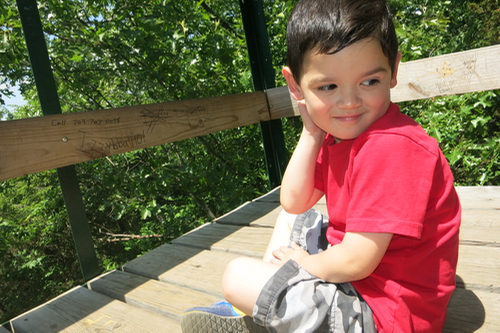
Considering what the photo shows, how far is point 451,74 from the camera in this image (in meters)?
1.97

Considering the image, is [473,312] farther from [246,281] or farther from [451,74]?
[451,74]

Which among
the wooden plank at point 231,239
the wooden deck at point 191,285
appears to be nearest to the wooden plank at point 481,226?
the wooden deck at point 191,285

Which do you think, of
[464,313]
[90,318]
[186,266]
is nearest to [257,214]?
[186,266]

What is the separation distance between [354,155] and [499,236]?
1.01m

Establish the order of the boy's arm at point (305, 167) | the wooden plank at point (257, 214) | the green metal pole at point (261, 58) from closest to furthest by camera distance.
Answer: the boy's arm at point (305, 167), the wooden plank at point (257, 214), the green metal pole at point (261, 58)

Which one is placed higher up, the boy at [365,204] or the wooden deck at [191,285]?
the boy at [365,204]

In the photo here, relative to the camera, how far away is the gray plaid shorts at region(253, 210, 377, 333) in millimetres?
910

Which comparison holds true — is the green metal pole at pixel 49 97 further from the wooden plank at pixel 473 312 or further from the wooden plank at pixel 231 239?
the wooden plank at pixel 473 312

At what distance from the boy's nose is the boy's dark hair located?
0.10m

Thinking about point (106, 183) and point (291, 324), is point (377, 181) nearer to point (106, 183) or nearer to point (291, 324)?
point (291, 324)

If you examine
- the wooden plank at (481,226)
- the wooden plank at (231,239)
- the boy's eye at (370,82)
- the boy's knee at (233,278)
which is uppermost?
the boy's eye at (370,82)

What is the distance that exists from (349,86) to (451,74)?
1369 millimetres

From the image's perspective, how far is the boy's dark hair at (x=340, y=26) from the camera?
85 cm

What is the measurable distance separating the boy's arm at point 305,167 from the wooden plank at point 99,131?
91 centimetres
